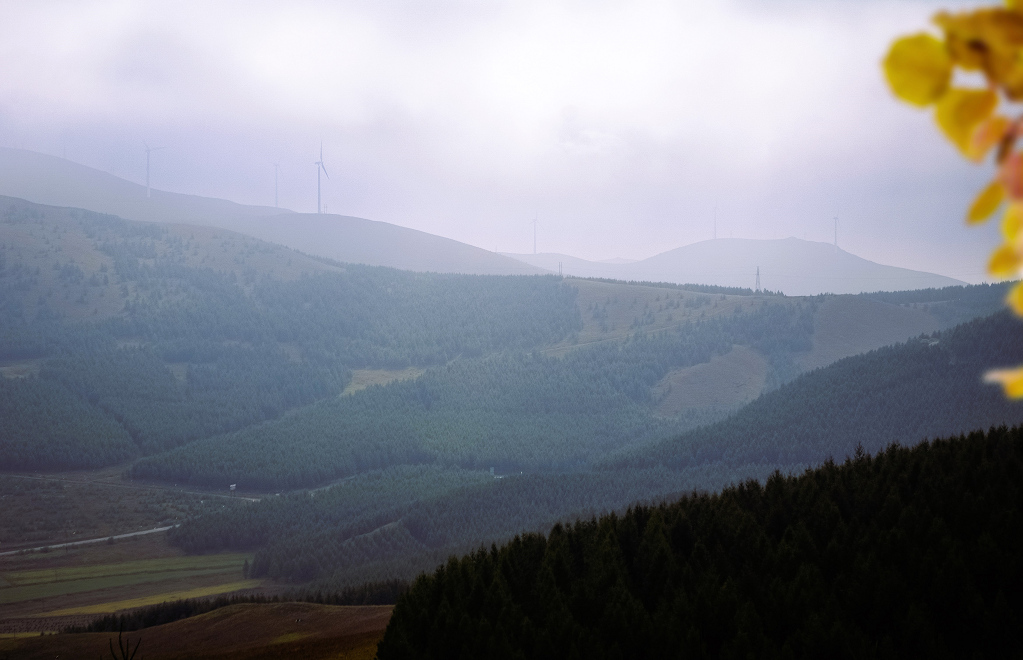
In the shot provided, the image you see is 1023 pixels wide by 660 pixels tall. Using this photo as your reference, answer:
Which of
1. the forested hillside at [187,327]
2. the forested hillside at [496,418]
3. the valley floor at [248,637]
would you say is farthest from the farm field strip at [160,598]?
the forested hillside at [187,327]

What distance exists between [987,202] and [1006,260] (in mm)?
111

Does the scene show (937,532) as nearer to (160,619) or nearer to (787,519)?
(787,519)

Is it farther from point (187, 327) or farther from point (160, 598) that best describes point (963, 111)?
point (187, 327)

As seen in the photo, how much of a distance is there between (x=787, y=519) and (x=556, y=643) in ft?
20.2

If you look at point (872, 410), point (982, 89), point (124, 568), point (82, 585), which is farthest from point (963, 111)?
point (872, 410)

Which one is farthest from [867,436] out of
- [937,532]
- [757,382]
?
[937,532]

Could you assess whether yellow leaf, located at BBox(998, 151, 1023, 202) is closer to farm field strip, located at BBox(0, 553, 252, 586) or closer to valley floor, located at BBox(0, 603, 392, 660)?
valley floor, located at BBox(0, 603, 392, 660)

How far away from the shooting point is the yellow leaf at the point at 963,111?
0.89 m

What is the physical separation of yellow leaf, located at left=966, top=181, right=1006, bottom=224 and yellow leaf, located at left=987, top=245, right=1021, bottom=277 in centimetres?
7

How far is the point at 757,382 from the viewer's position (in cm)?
10075

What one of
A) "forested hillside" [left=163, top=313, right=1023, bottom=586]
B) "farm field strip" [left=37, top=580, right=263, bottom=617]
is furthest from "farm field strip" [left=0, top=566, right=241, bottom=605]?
"forested hillside" [left=163, top=313, right=1023, bottom=586]

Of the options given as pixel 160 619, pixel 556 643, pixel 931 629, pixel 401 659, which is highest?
pixel 931 629

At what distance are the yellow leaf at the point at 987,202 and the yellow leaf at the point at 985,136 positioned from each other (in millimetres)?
40

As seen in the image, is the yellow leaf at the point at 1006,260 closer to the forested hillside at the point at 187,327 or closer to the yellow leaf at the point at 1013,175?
the yellow leaf at the point at 1013,175
